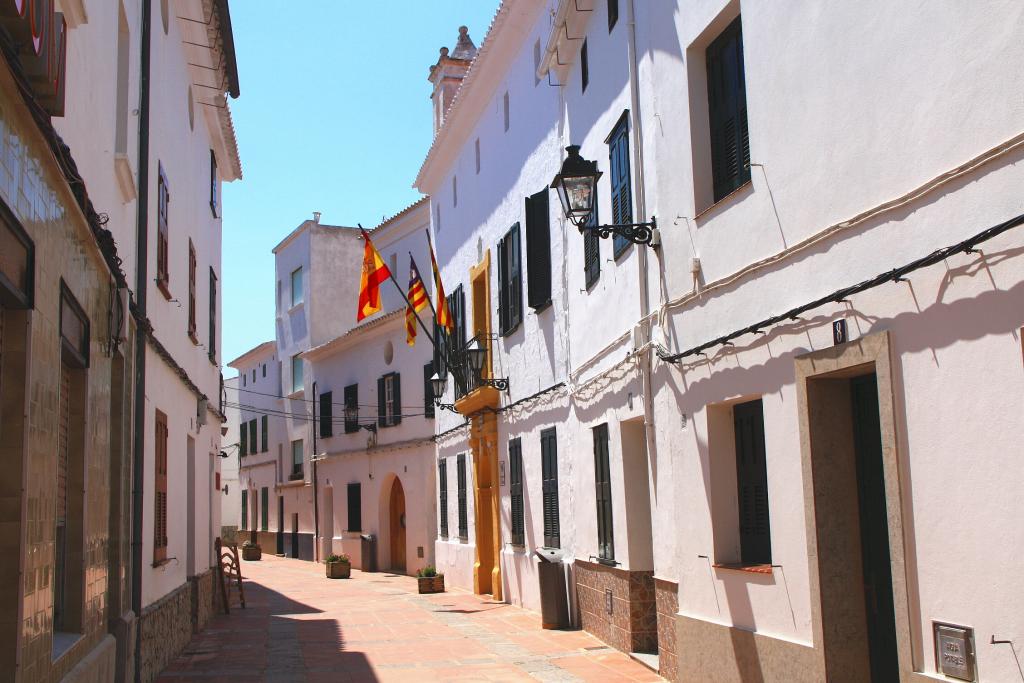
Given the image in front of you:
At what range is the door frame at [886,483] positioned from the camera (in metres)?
6.27

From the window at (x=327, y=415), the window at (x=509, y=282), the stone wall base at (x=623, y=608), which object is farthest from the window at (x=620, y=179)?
the window at (x=327, y=415)

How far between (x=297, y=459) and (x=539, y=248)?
2455 cm

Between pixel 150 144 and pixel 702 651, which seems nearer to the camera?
pixel 702 651

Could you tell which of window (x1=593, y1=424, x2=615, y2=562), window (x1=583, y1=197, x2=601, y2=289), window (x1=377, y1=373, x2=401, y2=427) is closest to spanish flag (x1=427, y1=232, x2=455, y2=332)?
window (x1=583, y1=197, x2=601, y2=289)

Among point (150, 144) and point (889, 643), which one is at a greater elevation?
point (150, 144)

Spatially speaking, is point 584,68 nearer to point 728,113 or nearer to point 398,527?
point 728,113

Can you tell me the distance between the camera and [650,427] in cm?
1076

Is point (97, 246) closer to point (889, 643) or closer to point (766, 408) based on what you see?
point (766, 408)

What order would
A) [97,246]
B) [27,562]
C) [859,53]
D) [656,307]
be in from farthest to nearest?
1. [656,307]
2. [97,246]
3. [859,53]
4. [27,562]

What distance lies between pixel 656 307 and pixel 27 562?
635 cm

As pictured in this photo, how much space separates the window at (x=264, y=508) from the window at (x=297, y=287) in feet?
26.6

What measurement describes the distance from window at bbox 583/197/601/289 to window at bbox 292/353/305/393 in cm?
2601

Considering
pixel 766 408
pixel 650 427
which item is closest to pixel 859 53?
pixel 766 408

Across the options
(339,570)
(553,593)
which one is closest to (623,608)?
(553,593)
